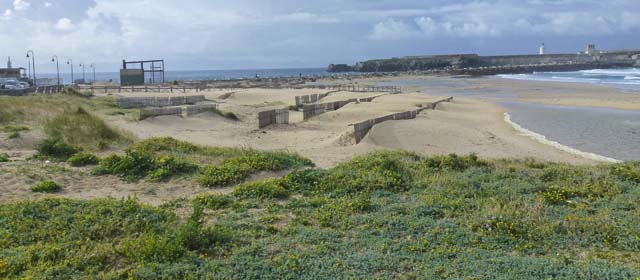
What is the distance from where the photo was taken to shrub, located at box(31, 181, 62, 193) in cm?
972

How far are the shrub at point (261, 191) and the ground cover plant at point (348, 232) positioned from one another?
3 centimetres

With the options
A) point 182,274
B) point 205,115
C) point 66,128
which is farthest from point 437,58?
point 182,274

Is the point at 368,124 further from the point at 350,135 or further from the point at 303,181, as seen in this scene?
the point at 303,181

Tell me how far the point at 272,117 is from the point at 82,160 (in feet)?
49.0

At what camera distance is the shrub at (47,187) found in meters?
9.72

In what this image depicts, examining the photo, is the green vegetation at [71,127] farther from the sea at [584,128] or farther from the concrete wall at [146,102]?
the sea at [584,128]

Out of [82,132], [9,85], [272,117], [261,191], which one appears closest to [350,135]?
[272,117]

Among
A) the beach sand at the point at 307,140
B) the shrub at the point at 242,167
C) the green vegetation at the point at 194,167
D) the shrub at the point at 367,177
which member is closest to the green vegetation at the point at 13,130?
the beach sand at the point at 307,140

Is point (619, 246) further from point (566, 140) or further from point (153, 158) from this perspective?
point (566, 140)

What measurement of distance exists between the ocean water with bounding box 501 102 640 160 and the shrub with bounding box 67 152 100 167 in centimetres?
1615

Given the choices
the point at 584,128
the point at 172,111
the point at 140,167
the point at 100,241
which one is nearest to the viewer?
the point at 100,241

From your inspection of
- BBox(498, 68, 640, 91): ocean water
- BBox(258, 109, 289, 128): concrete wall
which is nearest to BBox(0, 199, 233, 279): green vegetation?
BBox(258, 109, 289, 128): concrete wall

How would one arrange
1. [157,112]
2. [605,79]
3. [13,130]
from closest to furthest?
[13,130]
[157,112]
[605,79]

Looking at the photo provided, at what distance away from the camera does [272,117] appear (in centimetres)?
2653
